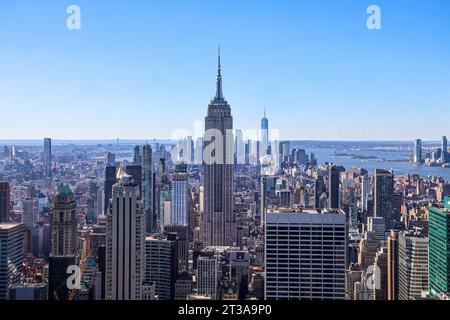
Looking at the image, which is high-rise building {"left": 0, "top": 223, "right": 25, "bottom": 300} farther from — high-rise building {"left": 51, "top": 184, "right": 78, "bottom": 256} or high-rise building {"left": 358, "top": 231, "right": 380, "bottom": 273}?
high-rise building {"left": 358, "top": 231, "right": 380, "bottom": 273}

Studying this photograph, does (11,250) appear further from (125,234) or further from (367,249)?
(367,249)

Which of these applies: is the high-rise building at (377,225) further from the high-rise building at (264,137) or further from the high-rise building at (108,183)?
the high-rise building at (108,183)

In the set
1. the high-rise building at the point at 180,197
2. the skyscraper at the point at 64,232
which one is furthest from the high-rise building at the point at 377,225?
the skyscraper at the point at 64,232

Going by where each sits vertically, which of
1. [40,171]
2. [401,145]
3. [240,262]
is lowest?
[240,262]

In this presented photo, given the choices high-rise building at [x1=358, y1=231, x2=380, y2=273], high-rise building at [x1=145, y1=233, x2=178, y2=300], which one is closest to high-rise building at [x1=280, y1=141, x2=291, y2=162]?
high-rise building at [x1=358, y1=231, x2=380, y2=273]
